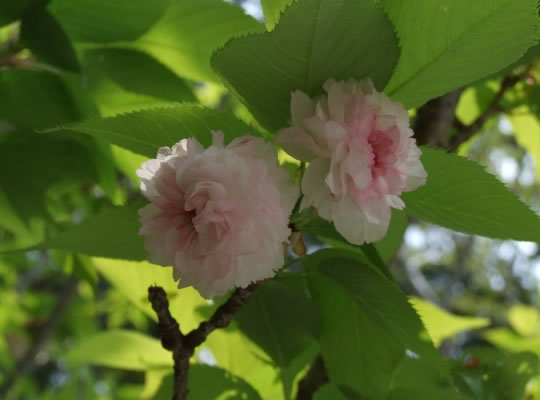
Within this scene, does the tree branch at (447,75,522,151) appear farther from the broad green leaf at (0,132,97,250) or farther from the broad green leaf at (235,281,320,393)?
the broad green leaf at (0,132,97,250)

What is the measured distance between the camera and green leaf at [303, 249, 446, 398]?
41 centimetres

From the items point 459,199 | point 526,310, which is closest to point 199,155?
point 459,199

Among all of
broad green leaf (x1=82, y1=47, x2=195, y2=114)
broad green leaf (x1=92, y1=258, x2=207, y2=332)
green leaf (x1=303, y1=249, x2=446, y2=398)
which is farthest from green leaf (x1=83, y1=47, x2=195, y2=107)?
green leaf (x1=303, y1=249, x2=446, y2=398)

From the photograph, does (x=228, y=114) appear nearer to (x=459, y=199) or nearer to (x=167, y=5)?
(x=459, y=199)

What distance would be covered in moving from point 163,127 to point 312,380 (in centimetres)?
35

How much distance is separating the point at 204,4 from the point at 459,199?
0.41 m

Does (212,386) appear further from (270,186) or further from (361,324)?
(270,186)

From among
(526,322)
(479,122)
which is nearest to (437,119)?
(479,122)

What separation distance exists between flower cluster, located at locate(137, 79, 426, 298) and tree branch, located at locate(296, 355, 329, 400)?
0.28m

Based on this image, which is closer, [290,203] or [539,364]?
[290,203]

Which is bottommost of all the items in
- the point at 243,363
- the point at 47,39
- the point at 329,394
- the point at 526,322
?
the point at 526,322

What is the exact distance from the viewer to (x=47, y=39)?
59 cm

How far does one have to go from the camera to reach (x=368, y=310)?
445mm

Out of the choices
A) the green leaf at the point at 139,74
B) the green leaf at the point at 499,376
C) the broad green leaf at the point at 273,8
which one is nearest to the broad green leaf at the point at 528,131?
the green leaf at the point at 499,376
